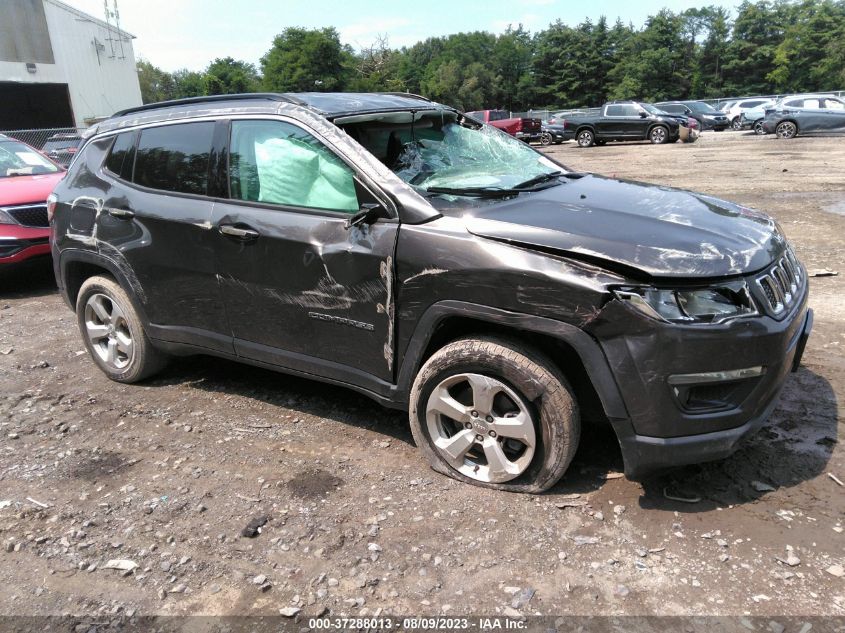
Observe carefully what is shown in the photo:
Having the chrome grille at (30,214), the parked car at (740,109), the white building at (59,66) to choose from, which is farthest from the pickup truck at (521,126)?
the chrome grille at (30,214)

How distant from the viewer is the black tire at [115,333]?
441 centimetres

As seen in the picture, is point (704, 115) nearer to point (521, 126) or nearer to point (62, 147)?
point (521, 126)

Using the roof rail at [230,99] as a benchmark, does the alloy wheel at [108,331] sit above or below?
below

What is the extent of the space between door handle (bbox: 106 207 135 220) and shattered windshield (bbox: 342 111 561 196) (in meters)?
1.62

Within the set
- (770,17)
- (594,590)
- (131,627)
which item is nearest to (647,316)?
(594,590)

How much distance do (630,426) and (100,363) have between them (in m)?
3.78

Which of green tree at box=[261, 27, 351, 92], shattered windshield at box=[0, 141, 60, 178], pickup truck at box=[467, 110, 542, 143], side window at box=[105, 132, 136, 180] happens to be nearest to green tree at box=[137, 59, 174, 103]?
green tree at box=[261, 27, 351, 92]

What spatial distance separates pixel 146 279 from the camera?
4.14m

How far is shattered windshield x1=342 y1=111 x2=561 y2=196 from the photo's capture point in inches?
136

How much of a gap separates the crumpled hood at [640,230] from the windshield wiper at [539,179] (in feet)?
0.57

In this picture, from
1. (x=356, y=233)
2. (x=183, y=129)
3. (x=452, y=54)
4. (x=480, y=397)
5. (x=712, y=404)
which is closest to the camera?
(x=712, y=404)

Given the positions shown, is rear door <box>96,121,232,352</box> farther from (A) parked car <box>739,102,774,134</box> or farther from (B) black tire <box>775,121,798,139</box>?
(A) parked car <box>739,102,774,134</box>

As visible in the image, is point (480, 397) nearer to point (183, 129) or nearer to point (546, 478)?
point (546, 478)

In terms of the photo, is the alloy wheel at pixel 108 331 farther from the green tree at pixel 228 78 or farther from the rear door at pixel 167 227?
the green tree at pixel 228 78
